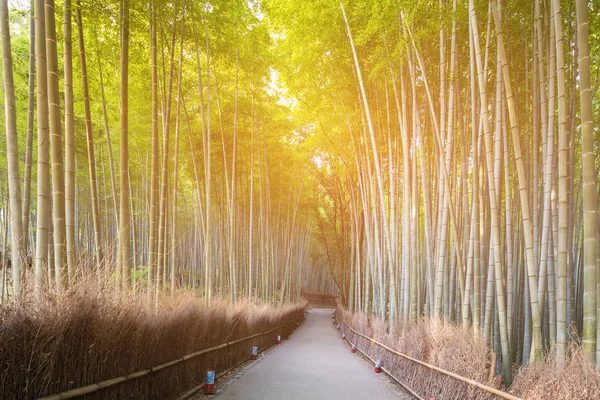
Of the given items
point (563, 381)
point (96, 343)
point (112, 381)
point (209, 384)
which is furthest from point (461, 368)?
point (96, 343)

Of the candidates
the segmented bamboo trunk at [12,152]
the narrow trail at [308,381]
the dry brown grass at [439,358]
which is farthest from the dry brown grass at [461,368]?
the segmented bamboo trunk at [12,152]

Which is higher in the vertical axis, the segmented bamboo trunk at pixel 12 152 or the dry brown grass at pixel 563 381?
the segmented bamboo trunk at pixel 12 152

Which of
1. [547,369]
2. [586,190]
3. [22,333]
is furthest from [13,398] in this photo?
[586,190]

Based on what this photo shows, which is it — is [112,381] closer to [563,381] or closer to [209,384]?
[209,384]

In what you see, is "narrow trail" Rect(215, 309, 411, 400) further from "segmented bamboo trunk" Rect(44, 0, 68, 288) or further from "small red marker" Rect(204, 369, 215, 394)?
"segmented bamboo trunk" Rect(44, 0, 68, 288)

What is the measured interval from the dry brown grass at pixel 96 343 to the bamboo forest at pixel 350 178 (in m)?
0.01

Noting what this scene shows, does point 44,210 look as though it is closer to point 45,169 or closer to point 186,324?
point 45,169

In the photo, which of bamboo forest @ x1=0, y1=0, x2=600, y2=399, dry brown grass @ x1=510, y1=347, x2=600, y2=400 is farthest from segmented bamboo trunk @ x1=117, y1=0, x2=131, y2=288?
dry brown grass @ x1=510, y1=347, x2=600, y2=400

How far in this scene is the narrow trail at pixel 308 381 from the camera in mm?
3924

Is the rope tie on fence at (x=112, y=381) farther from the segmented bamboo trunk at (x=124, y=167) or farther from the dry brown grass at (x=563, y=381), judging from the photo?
the dry brown grass at (x=563, y=381)

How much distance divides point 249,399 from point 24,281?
2.40 meters

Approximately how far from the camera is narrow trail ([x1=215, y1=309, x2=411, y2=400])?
12.9ft

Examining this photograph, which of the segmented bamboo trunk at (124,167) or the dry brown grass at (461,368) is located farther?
the segmented bamboo trunk at (124,167)

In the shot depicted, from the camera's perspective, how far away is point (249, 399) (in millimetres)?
3660
